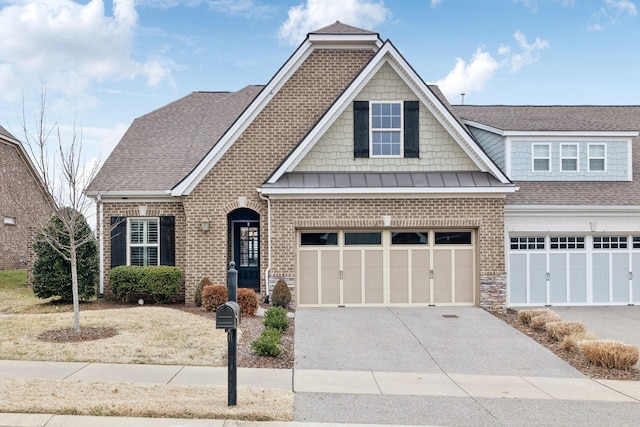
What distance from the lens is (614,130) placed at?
18516mm

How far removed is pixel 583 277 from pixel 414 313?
603 centimetres

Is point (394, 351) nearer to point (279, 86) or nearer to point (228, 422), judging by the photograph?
point (228, 422)

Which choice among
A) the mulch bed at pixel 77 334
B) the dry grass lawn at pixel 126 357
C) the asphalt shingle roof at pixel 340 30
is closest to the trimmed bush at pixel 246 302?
the dry grass lawn at pixel 126 357

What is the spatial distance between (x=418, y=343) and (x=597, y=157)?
10.7 meters

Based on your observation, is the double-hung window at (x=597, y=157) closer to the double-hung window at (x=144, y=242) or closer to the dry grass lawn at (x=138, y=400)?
the double-hung window at (x=144, y=242)

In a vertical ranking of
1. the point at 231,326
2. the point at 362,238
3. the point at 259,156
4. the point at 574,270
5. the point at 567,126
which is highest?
the point at 567,126

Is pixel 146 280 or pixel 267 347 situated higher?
pixel 146 280

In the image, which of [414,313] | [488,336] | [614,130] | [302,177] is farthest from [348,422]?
[614,130]

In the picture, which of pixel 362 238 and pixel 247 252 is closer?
pixel 362 238

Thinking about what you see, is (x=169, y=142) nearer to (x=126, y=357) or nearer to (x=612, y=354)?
(x=126, y=357)

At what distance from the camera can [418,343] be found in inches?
493

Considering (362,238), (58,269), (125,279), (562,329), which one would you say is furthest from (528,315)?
(58,269)

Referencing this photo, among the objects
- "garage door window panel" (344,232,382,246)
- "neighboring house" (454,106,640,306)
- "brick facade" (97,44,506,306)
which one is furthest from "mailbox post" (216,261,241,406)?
"neighboring house" (454,106,640,306)

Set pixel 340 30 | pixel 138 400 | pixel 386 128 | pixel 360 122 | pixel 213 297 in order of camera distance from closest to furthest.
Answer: pixel 138 400 < pixel 213 297 < pixel 360 122 < pixel 386 128 < pixel 340 30
